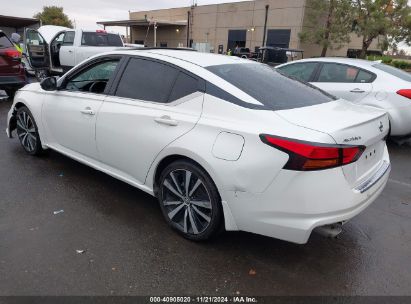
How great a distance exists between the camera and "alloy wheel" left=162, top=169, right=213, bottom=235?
9.79ft

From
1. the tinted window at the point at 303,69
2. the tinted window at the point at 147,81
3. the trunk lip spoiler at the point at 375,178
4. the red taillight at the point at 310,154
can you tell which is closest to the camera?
the red taillight at the point at 310,154

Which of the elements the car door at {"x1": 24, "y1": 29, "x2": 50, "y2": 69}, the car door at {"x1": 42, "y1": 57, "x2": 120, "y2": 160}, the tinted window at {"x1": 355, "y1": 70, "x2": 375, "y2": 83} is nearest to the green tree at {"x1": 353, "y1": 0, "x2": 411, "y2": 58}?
the tinted window at {"x1": 355, "y1": 70, "x2": 375, "y2": 83}

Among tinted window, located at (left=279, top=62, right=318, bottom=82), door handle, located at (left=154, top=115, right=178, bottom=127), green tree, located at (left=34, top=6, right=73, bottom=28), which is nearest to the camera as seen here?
door handle, located at (left=154, top=115, right=178, bottom=127)

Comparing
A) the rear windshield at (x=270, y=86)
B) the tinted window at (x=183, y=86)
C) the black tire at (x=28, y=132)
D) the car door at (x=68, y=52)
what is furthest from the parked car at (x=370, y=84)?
the car door at (x=68, y=52)

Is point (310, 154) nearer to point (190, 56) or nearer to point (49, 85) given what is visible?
point (190, 56)

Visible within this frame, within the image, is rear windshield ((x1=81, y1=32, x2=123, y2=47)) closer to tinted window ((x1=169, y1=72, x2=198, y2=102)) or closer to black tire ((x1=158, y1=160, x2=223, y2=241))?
tinted window ((x1=169, y1=72, x2=198, y2=102))

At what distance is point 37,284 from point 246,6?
3821 cm

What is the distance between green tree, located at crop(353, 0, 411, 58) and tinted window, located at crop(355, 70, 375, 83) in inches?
693

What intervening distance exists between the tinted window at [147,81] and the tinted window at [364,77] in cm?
452

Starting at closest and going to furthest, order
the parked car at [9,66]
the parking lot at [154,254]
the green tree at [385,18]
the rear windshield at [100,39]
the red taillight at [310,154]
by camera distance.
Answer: the red taillight at [310,154], the parking lot at [154,254], the parked car at [9,66], the rear windshield at [100,39], the green tree at [385,18]

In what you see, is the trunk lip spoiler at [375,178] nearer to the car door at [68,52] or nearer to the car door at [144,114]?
the car door at [144,114]

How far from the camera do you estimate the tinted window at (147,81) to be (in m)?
3.28

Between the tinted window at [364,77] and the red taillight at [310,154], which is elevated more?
the tinted window at [364,77]

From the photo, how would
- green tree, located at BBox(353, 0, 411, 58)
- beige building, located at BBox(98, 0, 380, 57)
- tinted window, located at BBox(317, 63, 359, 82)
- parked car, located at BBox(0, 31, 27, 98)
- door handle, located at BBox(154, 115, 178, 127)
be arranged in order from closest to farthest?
door handle, located at BBox(154, 115, 178, 127) < tinted window, located at BBox(317, 63, 359, 82) < parked car, located at BBox(0, 31, 27, 98) < green tree, located at BBox(353, 0, 411, 58) < beige building, located at BBox(98, 0, 380, 57)
